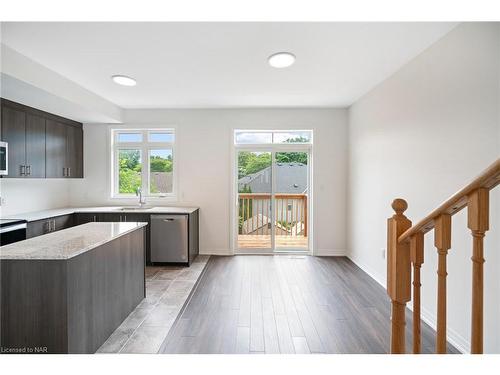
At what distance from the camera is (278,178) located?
15.8 feet

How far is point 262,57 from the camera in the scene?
2.66m

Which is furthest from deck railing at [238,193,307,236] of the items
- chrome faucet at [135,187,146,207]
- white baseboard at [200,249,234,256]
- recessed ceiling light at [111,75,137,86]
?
recessed ceiling light at [111,75,137,86]

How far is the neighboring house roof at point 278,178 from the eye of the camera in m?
4.80

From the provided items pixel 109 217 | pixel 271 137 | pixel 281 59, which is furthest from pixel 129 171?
pixel 281 59

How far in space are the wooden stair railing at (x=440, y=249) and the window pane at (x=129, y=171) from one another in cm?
446

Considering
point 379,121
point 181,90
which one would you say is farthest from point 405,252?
point 181,90

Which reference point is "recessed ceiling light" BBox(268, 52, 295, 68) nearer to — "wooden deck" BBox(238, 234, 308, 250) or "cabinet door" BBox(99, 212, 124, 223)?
"wooden deck" BBox(238, 234, 308, 250)

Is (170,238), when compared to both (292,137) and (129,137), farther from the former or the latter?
(292,137)

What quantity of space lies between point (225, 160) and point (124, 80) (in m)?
1.98

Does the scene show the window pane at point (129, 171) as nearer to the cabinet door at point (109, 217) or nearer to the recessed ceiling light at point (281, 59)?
the cabinet door at point (109, 217)

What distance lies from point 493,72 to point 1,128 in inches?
186
